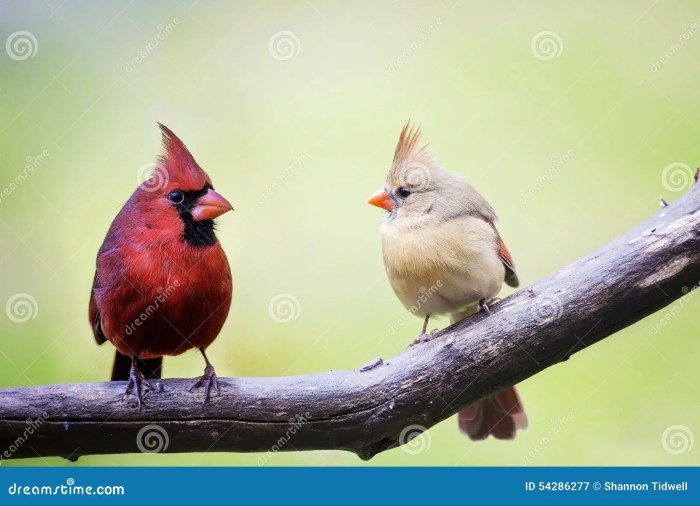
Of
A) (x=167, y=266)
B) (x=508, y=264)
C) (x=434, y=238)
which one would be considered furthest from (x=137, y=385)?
(x=508, y=264)

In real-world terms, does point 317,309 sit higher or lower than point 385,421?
higher

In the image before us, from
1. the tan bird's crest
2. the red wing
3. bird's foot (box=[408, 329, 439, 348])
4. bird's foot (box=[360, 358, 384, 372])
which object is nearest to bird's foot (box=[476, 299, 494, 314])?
bird's foot (box=[408, 329, 439, 348])

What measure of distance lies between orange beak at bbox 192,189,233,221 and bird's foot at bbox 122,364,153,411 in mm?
654

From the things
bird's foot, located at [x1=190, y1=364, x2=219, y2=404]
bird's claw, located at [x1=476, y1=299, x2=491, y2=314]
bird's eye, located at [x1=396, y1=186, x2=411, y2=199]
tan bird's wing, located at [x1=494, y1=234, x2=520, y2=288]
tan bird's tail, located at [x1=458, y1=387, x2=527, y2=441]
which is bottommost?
bird's foot, located at [x1=190, y1=364, x2=219, y2=404]

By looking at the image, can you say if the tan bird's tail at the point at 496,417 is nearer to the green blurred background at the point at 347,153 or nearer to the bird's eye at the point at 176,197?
the green blurred background at the point at 347,153

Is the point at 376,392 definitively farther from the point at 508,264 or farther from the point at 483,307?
the point at 508,264

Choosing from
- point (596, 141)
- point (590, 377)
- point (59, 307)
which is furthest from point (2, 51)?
point (590, 377)

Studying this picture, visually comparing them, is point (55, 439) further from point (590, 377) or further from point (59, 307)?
point (590, 377)

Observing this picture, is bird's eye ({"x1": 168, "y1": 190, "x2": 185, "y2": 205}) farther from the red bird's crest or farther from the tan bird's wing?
the tan bird's wing

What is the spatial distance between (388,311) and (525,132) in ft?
3.80

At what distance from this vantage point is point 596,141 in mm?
4129

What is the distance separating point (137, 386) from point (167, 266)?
48 centimetres

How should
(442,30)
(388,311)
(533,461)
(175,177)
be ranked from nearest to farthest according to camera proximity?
(175,177)
(533,461)
(388,311)
(442,30)

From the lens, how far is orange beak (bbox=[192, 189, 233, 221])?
2.87m
